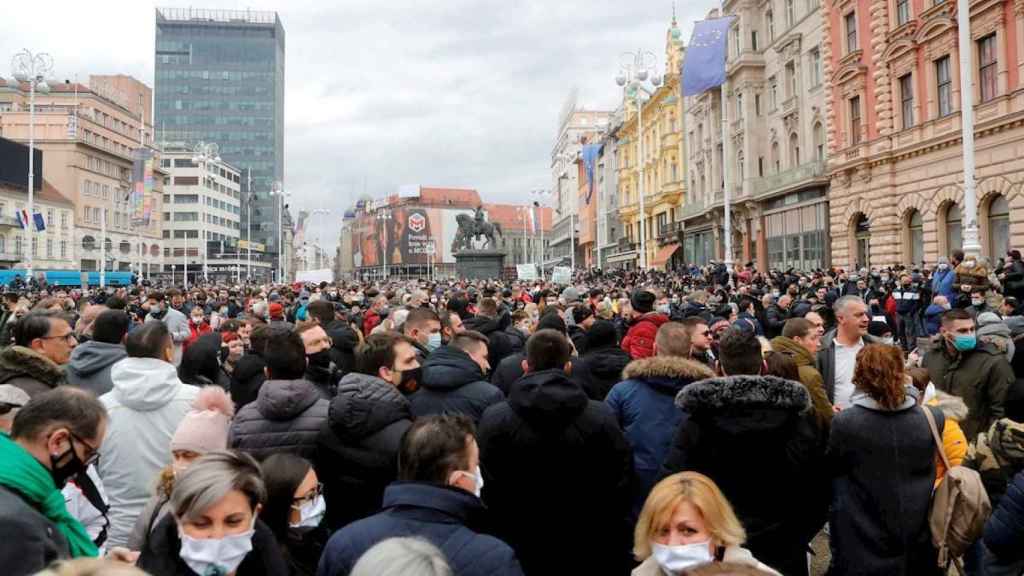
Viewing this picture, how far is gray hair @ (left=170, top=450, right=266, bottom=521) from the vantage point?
8.52ft

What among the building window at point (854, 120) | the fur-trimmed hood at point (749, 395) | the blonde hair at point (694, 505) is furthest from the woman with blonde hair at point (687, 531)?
the building window at point (854, 120)

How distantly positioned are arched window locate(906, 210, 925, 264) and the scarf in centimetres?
3058

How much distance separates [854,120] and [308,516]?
112 feet

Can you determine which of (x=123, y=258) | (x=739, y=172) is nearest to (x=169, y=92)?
(x=123, y=258)

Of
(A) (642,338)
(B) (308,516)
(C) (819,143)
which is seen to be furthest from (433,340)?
(C) (819,143)

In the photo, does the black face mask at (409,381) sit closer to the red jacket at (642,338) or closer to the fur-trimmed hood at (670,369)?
the fur-trimmed hood at (670,369)

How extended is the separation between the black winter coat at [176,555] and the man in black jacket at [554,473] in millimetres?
1638

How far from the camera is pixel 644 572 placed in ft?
9.35

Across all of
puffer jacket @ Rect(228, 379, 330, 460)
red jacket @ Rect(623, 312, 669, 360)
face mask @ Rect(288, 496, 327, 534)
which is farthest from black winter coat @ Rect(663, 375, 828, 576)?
red jacket @ Rect(623, 312, 669, 360)

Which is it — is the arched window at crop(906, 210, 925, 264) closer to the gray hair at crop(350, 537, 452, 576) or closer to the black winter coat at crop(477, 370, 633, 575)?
the black winter coat at crop(477, 370, 633, 575)

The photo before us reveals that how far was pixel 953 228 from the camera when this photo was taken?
2656 centimetres

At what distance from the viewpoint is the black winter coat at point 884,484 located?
4.00m

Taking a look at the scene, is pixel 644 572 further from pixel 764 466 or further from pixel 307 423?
pixel 307 423

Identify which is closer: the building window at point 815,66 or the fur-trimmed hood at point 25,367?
the fur-trimmed hood at point 25,367
